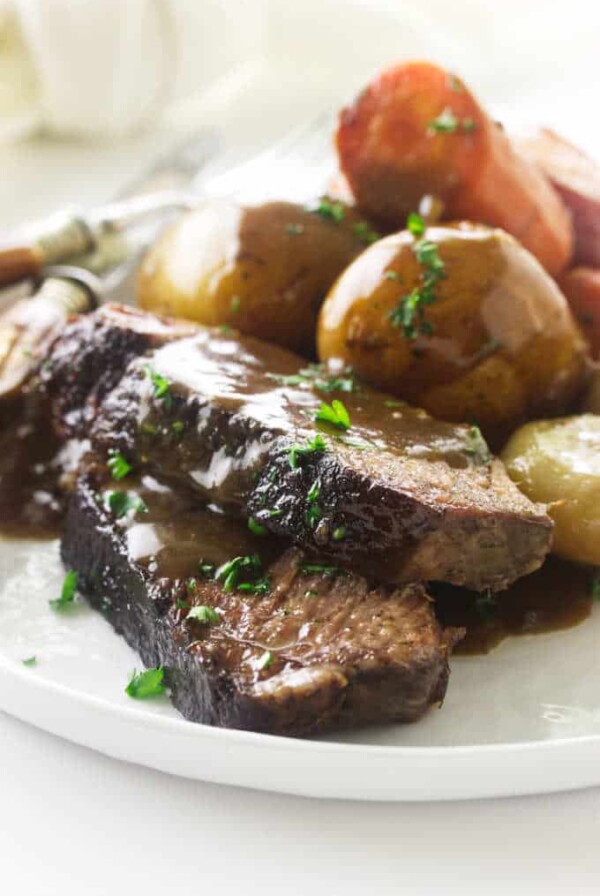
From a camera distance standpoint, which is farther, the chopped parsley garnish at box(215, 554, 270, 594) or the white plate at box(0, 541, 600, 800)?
the chopped parsley garnish at box(215, 554, 270, 594)

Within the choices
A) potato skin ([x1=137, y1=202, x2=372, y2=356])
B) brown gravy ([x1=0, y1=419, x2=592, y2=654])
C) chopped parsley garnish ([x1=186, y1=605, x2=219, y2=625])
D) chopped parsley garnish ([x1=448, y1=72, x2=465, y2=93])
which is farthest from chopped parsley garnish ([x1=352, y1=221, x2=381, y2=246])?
chopped parsley garnish ([x1=186, y1=605, x2=219, y2=625])

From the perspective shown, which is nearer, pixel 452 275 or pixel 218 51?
pixel 452 275

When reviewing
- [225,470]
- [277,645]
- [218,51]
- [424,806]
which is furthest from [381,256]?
[218,51]

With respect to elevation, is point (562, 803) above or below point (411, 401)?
below

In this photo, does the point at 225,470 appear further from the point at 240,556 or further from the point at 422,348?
the point at 422,348

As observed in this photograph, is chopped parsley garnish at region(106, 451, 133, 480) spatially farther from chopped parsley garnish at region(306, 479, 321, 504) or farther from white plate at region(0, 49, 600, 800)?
chopped parsley garnish at region(306, 479, 321, 504)

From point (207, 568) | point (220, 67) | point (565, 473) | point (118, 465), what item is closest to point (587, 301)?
point (565, 473)

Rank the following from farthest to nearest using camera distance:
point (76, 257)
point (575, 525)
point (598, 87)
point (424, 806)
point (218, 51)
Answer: point (218, 51) → point (598, 87) → point (76, 257) → point (575, 525) → point (424, 806)

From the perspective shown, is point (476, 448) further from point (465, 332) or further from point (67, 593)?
point (67, 593)
